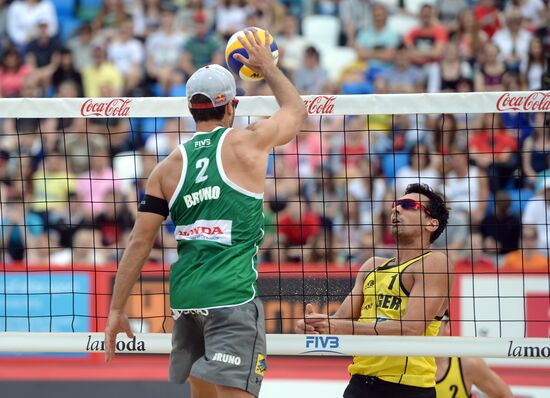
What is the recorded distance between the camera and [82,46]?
1622 cm

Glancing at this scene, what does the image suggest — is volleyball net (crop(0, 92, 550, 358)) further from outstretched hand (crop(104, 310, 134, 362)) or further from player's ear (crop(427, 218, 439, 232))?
outstretched hand (crop(104, 310, 134, 362))

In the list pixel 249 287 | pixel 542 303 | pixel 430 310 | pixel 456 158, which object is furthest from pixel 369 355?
pixel 456 158

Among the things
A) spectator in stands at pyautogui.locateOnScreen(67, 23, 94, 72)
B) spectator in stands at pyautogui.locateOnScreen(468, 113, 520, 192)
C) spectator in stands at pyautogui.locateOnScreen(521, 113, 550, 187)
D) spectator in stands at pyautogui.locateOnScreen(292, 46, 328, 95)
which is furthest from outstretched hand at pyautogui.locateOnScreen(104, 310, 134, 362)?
spectator in stands at pyautogui.locateOnScreen(67, 23, 94, 72)

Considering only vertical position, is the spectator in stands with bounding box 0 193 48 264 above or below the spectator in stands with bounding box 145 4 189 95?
below

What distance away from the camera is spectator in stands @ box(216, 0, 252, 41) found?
16.0 m

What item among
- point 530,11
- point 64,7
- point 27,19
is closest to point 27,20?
point 27,19

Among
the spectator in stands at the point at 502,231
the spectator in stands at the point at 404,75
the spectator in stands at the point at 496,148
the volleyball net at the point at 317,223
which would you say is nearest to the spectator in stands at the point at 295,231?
the volleyball net at the point at 317,223

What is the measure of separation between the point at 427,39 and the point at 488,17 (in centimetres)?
102

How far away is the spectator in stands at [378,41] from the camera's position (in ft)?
50.1

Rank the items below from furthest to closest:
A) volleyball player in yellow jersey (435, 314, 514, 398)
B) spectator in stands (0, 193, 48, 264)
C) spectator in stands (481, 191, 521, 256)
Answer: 1. spectator in stands (0, 193, 48, 264)
2. spectator in stands (481, 191, 521, 256)
3. volleyball player in yellow jersey (435, 314, 514, 398)

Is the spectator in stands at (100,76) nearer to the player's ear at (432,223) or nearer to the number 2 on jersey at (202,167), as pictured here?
the player's ear at (432,223)

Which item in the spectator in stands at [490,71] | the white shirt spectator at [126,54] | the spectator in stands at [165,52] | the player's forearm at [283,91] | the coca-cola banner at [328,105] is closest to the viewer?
the player's forearm at [283,91]

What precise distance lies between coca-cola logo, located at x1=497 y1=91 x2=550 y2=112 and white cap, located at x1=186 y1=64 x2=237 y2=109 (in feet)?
6.52

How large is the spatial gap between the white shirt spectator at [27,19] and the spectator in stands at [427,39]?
→ 5.74 meters
